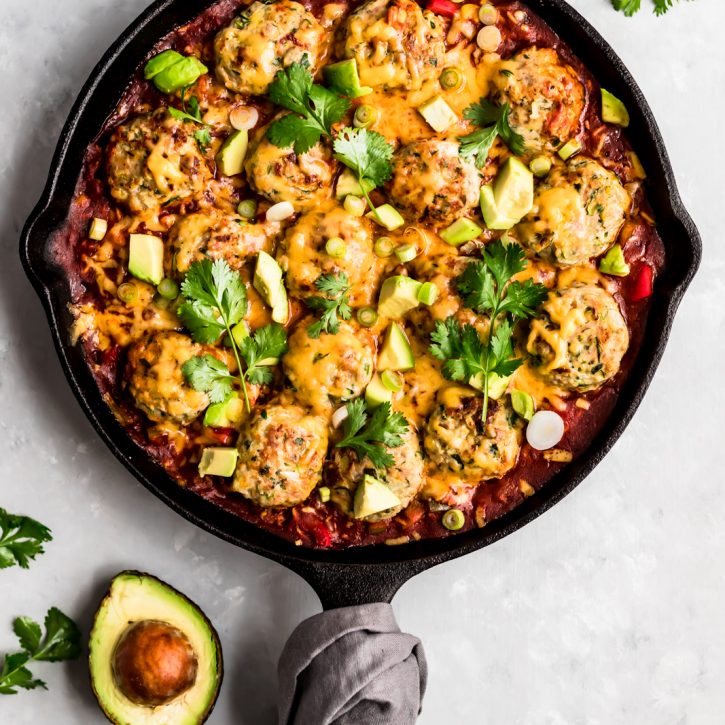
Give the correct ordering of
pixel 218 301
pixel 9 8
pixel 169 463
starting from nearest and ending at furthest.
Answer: pixel 218 301
pixel 169 463
pixel 9 8

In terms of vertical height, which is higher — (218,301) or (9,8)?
(9,8)

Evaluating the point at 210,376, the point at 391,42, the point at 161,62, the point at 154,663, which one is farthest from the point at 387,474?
the point at 161,62

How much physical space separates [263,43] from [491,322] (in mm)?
1641

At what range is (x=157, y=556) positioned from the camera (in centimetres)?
480

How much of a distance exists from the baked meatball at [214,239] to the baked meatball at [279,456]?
29.1 inches

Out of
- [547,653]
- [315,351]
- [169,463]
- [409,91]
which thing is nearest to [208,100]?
[409,91]

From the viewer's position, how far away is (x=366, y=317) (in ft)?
13.7

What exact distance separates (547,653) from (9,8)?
4588 millimetres

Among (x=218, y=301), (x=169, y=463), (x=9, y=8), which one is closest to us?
(x=218, y=301)

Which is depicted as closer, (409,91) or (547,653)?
(409,91)

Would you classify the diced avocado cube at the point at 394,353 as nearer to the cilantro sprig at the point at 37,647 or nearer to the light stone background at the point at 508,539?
the light stone background at the point at 508,539

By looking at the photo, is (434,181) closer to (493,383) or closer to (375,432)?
(493,383)

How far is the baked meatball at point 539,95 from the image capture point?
407 centimetres

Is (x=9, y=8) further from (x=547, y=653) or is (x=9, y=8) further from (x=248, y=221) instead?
(x=547, y=653)
